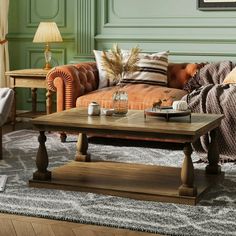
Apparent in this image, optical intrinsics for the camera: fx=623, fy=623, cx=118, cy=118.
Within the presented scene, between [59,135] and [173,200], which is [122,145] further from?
[173,200]

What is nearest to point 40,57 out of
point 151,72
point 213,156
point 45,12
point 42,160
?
point 45,12

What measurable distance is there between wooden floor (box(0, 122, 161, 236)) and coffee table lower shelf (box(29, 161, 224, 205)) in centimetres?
50

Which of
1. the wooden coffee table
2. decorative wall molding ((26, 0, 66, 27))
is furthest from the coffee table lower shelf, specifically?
decorative wall molding ((26, 0, 66, 27))

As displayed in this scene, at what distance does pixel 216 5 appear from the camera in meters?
5.47

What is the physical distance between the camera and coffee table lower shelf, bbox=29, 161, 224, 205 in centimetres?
339

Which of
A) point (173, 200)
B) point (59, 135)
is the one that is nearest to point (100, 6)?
point (59, 135)

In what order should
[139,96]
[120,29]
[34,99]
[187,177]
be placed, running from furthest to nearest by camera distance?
[34,99]
[120,29]
[139,96]
[187,177]

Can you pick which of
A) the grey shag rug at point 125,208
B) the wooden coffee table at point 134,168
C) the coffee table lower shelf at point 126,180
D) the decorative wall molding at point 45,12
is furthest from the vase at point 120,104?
the decorative wall molding at point 45,12

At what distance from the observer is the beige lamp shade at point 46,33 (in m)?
5.70

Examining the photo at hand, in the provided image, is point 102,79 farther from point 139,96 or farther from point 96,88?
point 139,96

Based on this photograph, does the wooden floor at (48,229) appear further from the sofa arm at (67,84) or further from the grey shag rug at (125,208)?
the sofa arm at (67,84)

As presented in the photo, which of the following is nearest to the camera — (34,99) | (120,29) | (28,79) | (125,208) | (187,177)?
(125,208)

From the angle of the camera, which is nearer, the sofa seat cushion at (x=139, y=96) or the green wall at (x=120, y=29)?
the sofa seat cushion at (x=139, y=96)

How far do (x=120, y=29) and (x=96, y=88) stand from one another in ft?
2.35
